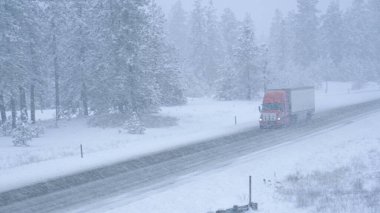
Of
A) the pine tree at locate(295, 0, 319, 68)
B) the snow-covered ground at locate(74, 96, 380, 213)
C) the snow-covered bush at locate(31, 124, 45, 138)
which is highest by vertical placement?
the pine tree at locate(295, 0, 319, 68)

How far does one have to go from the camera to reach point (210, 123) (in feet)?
135

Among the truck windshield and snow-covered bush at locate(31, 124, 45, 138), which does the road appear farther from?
snow-covered bush at locate(31, 124, 45, 138)

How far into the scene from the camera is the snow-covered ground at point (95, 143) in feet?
74.8

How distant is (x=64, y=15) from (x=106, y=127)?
1127 centimetres

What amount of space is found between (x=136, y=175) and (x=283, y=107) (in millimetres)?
19194

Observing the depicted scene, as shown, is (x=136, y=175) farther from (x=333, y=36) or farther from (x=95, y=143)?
(x=333, y=36)

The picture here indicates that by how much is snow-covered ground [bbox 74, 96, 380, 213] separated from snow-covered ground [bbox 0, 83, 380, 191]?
6.44m

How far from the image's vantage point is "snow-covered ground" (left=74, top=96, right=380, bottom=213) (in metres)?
15.7

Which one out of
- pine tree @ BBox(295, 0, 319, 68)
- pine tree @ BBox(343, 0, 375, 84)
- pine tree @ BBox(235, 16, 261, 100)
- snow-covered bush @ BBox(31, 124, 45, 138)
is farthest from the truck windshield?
pine tree @ BBox(343, 0, 375, 84)

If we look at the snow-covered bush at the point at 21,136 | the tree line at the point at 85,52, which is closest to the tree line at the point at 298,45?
the tree line at the point at 85,52

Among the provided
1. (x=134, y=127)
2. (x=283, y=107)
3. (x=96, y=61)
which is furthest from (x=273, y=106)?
(x=96, y=61)

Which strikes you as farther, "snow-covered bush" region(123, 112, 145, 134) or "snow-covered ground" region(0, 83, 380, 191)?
"snow-covered bush" region(123, 112, 145, 134)

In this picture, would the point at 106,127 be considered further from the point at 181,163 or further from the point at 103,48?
the point at 181,163

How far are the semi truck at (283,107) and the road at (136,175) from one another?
2.42 meters
